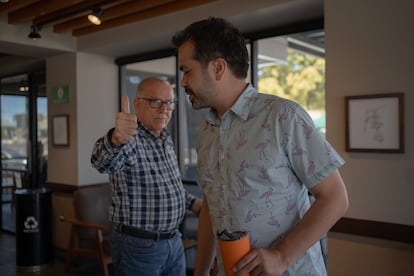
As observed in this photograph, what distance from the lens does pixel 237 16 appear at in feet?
10.8

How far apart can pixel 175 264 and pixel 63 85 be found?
3251mm

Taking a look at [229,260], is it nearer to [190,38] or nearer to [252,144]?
[252,144]

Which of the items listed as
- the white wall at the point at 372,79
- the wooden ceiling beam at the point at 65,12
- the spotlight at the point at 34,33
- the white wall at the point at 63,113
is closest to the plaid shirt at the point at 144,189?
the white wall at the point at 372,79

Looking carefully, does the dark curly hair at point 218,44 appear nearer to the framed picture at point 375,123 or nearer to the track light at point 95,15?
the framed picture at point 375,123

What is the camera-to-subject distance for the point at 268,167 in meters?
1.22

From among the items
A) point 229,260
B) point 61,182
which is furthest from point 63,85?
point 229,260

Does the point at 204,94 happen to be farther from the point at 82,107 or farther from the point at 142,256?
the point at 82,107

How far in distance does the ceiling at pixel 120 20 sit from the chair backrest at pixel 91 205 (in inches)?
62.6

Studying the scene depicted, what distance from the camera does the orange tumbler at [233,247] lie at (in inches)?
44.8

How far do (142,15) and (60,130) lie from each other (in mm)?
1983

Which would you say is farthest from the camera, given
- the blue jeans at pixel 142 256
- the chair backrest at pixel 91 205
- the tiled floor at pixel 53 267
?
the tiled floor at pixel 53 267

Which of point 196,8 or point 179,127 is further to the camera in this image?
point 179,127

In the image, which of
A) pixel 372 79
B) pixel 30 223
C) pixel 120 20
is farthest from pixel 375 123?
pixel 30 223

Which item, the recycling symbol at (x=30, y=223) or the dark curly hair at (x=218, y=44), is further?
the recycling symbol at (x=30, y=223)
